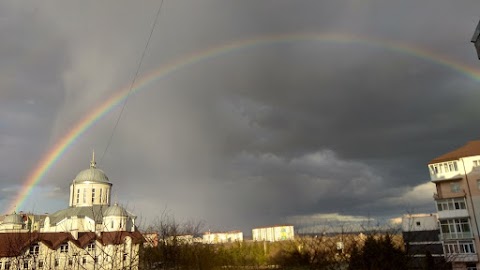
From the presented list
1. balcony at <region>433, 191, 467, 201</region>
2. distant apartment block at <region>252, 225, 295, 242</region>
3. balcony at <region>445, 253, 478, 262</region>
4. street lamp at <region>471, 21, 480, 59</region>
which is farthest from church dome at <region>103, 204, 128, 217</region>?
street lamp at <region>471, 21, 480, 59</region>

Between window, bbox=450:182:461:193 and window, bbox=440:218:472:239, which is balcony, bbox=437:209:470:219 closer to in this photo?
window, bbox=440:218:472:239

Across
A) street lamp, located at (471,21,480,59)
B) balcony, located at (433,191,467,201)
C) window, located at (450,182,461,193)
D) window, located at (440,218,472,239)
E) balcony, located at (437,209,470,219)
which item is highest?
street lamp, located at (471,21,480,59)

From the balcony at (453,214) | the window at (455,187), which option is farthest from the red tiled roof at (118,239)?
the window at (455,187)

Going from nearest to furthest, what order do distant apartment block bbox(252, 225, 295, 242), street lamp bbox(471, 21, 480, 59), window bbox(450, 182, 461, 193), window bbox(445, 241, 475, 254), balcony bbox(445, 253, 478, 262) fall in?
street lamp bbox(471, 21, 480, 59), balcony bbox(445, 253, 478, 262), window bbox(445, 241, 475, 254), window bbox(450, 182, 461, 193), distant apartment block bbox(252, 225, 295, 242)

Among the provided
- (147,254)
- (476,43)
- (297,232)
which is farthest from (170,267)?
(476,43)

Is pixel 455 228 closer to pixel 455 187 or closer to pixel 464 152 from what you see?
pixel 455 187

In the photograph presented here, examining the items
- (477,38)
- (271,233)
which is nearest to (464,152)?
(477,38)

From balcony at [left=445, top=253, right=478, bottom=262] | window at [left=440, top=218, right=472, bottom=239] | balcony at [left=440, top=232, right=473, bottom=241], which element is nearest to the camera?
balcony at [left=445, top=253, right=478, bottom=262]

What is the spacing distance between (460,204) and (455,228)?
3.07m

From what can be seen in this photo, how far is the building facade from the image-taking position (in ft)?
145

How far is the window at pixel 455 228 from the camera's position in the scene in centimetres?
→ 4500

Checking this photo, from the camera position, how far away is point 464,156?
46.9 meters

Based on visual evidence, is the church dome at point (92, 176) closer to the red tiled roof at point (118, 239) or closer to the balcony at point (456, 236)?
the red tiled roof at point (118, 239)

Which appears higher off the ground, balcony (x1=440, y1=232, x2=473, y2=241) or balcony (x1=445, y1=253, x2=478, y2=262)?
balcony (x1=440, y1=232, x2=473, y2=241)
